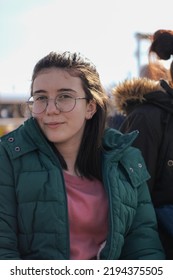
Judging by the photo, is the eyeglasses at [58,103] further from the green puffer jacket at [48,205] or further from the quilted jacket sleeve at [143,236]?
the quilted jacket sleeve at [143,236]

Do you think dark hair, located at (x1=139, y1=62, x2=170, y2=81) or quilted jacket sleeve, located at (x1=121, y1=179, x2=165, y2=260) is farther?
dark hair, located at (x1=139, y1=62, x2=170, y2=81)

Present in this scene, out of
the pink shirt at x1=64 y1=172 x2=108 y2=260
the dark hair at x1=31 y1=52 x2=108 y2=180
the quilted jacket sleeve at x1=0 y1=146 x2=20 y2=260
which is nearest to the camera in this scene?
the quilted jacket sleeve at x1=0 y1=146 x2=20 y2=260

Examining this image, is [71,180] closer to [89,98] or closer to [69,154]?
[69,154]

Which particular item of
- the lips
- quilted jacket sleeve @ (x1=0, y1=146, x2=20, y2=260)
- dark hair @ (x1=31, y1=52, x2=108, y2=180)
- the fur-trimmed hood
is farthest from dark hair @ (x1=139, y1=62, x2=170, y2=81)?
quilted jacket sleeve @ (x1=0, y1=146, x2=20, y2=260)

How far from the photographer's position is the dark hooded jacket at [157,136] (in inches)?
88.0

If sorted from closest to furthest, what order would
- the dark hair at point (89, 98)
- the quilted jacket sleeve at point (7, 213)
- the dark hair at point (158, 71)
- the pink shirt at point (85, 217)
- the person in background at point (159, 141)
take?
the quilted jacket sleeve at point (7, 213), the pink shirt at point (85, 217), the dark hair at point (89, 98), the person in background at point (159, 141), the dark hair at point (158, 71)

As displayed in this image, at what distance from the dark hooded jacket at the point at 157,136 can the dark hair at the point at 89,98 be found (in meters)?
0.22

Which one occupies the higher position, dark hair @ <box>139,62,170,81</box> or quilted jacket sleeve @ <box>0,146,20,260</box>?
dark hair @ <box>139,62,170,81</box>

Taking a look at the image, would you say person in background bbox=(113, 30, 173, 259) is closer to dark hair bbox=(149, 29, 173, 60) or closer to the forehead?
dark hair bbox=(149, 29, 173, 60)

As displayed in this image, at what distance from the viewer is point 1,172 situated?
188 centimetres

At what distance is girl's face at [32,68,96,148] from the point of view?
1941 millimetres

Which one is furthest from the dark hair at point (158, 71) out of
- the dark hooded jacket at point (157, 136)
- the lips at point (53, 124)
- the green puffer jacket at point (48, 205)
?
the lips at point (53, 124)

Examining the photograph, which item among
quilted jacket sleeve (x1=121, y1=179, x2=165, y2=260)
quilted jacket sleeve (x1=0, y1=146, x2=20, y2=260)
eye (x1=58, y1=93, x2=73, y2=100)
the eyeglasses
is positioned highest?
eye (x1=58, y1=93, x2=73, y2=100)

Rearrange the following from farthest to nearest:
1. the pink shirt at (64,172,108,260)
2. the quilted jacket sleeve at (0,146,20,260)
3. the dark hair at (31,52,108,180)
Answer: the dark hair at (31,52,108,180) < the pink shirt at (64,172,108,260) < the quilted jacket sleeve at (0,146,20,260)
